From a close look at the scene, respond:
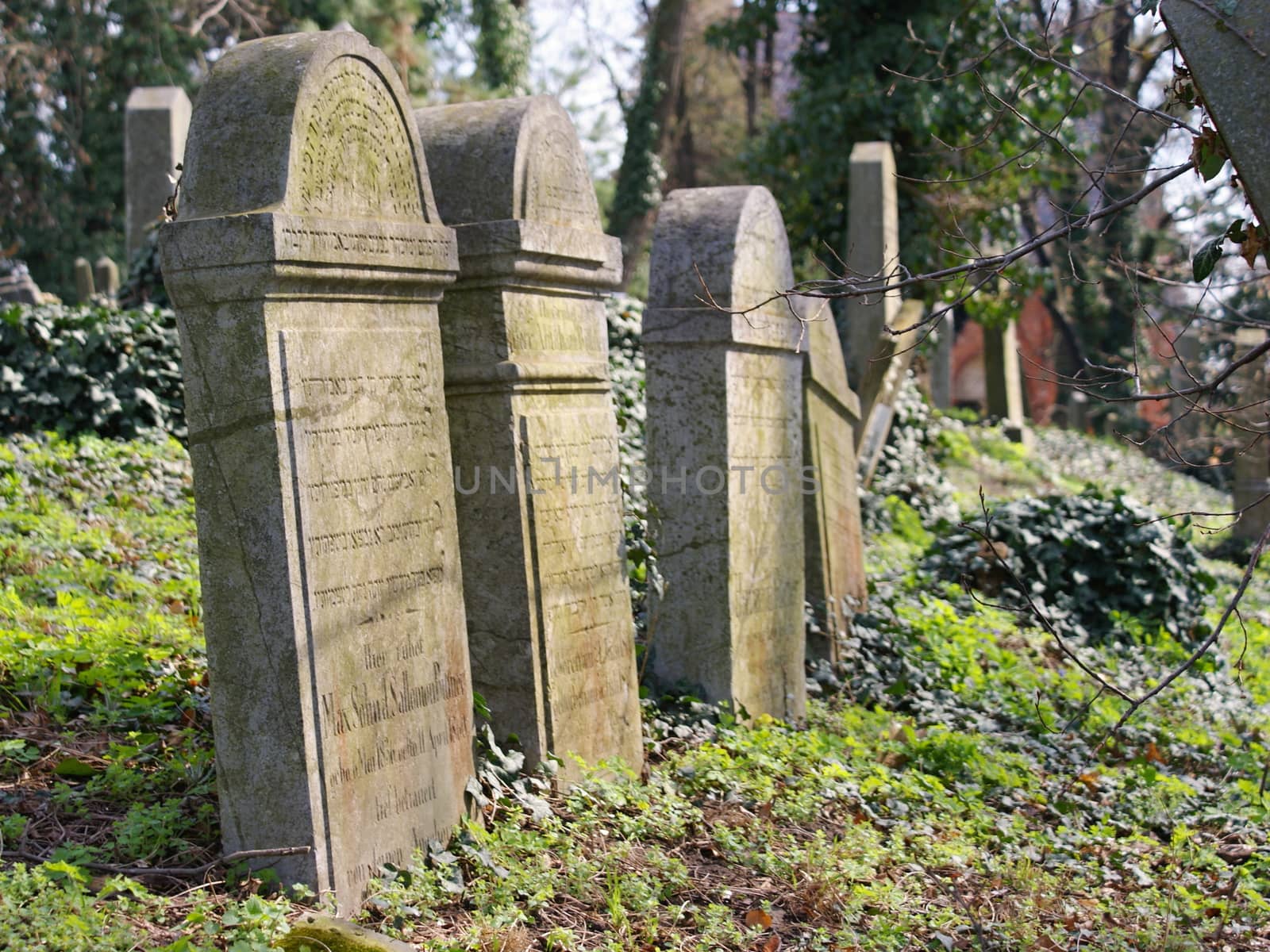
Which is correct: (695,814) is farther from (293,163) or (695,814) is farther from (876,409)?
(876,409)

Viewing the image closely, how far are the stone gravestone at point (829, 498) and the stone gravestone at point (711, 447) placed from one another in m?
0.90

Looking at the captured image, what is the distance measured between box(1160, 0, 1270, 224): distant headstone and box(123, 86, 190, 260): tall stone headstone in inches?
431

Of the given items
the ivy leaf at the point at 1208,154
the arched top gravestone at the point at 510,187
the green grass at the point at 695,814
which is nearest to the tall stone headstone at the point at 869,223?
the green grass at the point at 695,814

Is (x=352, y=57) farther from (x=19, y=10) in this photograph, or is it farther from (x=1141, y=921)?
(x=19, y=10)

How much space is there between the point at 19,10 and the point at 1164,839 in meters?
19.8

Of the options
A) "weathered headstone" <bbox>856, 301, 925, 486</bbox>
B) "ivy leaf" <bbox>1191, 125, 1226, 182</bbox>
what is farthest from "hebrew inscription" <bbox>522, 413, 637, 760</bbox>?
"weathered headstone" <bbox>856, 301, 925, 486</bbox>

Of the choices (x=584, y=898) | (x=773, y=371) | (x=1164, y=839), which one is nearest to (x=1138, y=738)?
(x=1164, y=839)

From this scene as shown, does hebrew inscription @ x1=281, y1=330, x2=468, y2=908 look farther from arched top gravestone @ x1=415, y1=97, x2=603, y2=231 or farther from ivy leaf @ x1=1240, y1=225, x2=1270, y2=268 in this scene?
ivy leaf @ x1=1240, y1=225, x2=1270, y2=268

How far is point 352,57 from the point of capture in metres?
3.57

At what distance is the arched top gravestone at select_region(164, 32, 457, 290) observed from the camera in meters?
3.19

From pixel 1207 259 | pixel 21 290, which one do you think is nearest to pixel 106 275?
pixel 21 290

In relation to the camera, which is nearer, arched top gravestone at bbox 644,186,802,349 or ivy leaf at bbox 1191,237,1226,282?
ivy leaf at bbox 1191,237,1226,282

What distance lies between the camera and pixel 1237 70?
2.42 m

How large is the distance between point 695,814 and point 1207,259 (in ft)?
8.25
